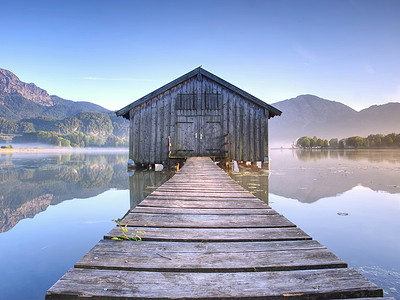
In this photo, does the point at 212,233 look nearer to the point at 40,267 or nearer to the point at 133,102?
the point at 40,267

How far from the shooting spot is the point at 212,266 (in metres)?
1.52

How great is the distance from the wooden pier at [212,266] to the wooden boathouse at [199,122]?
10807 millimetres

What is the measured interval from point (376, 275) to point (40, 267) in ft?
14.1

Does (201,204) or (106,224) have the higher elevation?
(201,204)

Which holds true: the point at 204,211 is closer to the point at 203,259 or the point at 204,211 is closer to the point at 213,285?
the point at 203,259

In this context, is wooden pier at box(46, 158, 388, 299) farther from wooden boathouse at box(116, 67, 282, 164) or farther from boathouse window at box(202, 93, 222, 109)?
boathouse window at box(202, 93, 222, 109)

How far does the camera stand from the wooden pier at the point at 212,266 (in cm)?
126

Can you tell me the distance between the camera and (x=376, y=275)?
2.72m

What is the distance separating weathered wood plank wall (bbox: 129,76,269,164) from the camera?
13.3 metres

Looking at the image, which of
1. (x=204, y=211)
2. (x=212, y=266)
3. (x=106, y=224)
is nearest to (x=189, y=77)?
(x=106, y=224)

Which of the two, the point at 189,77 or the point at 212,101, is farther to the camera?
the point at 212,101

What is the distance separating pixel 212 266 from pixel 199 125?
1201 centimetres

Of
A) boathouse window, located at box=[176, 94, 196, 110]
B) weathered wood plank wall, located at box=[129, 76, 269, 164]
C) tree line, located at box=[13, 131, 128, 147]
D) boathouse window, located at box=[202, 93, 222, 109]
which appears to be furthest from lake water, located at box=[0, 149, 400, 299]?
tree line, located at box=[13, 131, 128, 147]

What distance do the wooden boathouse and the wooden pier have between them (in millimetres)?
10807
